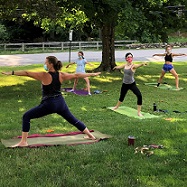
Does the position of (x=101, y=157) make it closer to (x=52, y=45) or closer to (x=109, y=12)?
(x=109, y=12)

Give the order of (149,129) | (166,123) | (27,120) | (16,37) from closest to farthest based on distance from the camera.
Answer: (27,120) → (149,129) → (166,123) → (16,37)

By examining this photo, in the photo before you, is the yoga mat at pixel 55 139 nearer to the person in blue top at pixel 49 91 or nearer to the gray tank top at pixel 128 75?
the person in blue top at pixel 49 91

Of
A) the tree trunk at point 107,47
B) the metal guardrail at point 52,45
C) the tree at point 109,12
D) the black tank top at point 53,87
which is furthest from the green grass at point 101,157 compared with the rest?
the metal guardrail at point 52,45

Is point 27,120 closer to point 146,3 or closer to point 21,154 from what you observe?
point 21,154

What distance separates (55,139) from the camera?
7438 mm

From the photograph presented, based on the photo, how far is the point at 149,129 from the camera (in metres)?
8.12

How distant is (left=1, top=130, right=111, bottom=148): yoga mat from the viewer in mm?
7059

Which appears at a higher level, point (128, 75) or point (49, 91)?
point (49, 91)

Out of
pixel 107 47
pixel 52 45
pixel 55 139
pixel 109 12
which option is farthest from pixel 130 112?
pixel 52 45

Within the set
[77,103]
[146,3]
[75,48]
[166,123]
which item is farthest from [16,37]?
[166,123]

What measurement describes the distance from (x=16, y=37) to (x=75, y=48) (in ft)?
30.6

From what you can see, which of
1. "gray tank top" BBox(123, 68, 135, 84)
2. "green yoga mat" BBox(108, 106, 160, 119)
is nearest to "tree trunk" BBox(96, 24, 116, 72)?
"green yoga mat" BBox(108, 106, 160, 119)

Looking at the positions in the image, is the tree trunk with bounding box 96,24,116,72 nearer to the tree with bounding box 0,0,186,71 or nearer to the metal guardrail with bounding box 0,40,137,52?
the tree with bounding box 0,0,186,71

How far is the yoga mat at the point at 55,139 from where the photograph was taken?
706 cm
